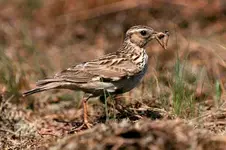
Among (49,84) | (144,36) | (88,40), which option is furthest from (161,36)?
(88,40)

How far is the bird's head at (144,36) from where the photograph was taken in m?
7.98

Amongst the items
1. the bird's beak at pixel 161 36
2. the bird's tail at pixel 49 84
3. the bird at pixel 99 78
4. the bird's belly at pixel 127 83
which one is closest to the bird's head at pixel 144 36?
the bird's beak at pixel 161 36

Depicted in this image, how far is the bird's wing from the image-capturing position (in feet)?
24.1

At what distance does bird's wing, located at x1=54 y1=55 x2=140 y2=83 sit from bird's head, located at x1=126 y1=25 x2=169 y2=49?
462 millimetres

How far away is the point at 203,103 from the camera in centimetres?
786

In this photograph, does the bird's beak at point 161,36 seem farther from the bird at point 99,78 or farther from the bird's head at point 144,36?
the bird at point 99,78

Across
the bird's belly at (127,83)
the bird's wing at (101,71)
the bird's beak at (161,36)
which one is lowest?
the bird's belly at (127,83)

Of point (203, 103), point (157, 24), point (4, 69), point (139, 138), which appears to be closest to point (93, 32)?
point (157, 24)

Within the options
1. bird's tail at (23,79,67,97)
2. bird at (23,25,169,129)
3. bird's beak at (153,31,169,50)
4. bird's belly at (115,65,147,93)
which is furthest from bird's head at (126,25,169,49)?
bird's tail at (23,79,67,97)

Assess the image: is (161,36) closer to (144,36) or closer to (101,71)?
(144,36)

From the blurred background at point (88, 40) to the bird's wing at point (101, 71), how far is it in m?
0.62

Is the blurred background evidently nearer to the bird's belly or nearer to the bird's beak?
the bird's beak

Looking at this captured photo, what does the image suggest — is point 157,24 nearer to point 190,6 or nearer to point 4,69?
point 190,6

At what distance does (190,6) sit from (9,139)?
6048 millimetres
